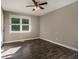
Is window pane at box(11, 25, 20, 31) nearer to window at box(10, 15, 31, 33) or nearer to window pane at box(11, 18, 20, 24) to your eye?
window at box(10, 15, 31, 33)

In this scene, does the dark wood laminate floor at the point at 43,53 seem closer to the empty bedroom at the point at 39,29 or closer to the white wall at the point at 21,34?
the empty bedroom at the point at 39,29

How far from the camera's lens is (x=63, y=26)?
444cm

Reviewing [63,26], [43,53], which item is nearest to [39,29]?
[63,26]

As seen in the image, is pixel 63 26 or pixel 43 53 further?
pixel 63 26

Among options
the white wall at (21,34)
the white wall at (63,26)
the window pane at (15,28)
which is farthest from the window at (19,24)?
the white wall at (63,26)

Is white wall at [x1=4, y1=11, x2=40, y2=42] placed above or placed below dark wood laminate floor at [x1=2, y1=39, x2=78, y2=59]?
above

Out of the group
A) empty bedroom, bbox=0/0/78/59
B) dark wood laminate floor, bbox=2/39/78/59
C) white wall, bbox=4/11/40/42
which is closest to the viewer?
dark wood laminate floor, bbox=2/39/78/59

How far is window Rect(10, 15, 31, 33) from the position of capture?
5.55 meters

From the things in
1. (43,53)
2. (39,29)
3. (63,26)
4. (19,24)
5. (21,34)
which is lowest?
(43,53)

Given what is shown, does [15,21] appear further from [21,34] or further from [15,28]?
[21,34]

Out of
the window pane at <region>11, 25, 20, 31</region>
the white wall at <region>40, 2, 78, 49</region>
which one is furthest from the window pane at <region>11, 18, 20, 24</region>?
the white wall at <region>40, 2, 78, 49</region>

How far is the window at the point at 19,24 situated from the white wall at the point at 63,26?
1534 millimetres

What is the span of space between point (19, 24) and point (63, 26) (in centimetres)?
338

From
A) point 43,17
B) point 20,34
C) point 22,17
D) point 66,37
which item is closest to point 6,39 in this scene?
point 20,34
